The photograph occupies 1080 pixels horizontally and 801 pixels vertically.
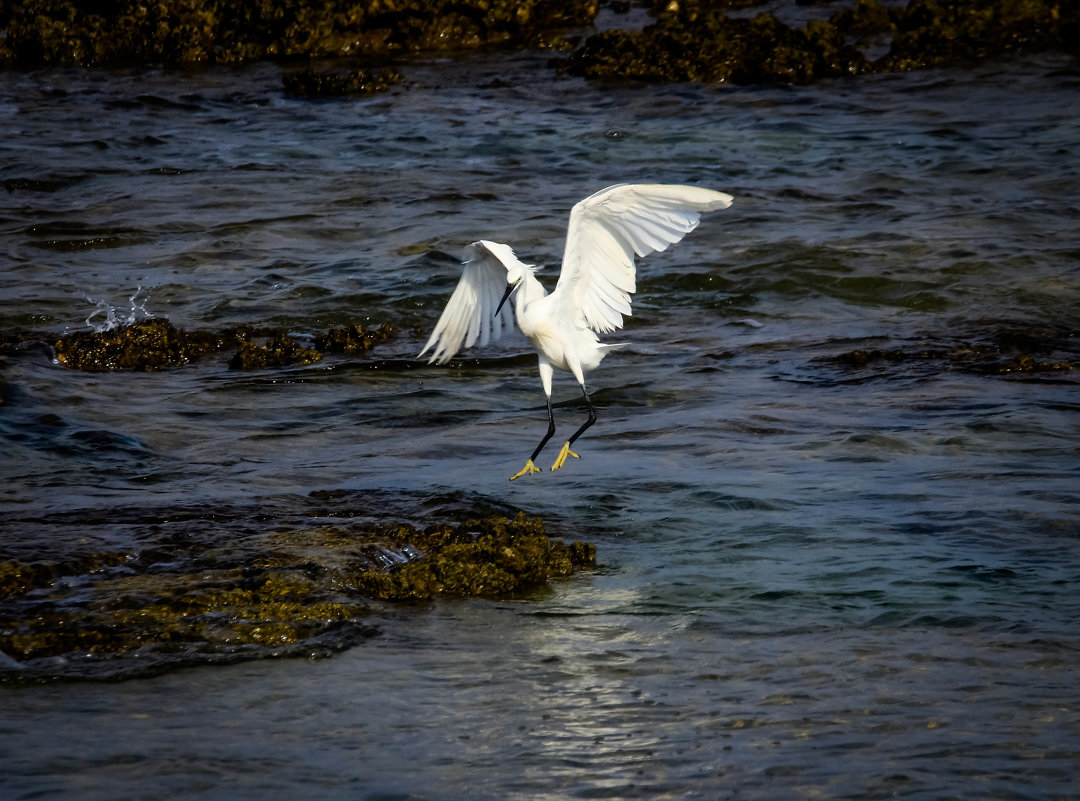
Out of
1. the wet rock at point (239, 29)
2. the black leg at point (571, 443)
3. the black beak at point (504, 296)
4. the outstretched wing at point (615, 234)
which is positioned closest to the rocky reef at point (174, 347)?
the black beak at point (504, 296)

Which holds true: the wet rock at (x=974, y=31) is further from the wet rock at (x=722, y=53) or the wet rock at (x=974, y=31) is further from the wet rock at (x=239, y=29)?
the wet rock at (x=239, y=29)

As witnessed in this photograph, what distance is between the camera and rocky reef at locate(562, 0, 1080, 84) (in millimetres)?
15742

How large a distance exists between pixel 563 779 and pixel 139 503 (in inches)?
114

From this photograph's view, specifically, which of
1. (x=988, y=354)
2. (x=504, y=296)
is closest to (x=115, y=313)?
(x=504, y=296)

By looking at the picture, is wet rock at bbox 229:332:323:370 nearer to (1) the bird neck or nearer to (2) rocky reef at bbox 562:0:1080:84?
(1) the bird neck

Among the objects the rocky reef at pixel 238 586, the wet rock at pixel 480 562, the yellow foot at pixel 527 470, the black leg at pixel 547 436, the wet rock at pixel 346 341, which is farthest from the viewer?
the wet rock at pixel 346 341

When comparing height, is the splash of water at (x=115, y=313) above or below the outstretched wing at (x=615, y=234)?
below

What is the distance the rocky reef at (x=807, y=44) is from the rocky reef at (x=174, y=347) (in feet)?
28.0

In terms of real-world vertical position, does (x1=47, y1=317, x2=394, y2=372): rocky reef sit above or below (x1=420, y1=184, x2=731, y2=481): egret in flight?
below

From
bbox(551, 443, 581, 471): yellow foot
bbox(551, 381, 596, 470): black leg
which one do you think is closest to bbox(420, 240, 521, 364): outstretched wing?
bbox(551, 381, 596, 470): black leg

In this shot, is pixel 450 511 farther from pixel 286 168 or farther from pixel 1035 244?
pixel 286 168

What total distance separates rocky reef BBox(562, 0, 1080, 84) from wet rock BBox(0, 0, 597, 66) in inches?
90.5

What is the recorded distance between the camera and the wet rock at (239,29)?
57.7 feet

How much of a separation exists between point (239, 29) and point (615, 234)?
44.6 ft
